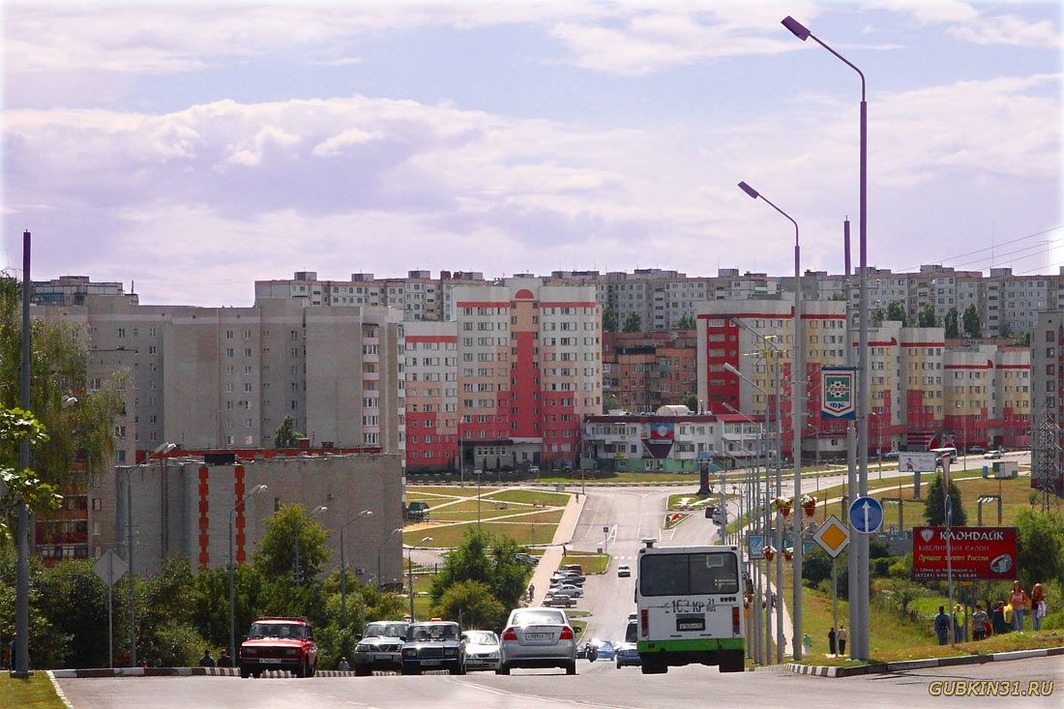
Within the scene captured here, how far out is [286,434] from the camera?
12950cm

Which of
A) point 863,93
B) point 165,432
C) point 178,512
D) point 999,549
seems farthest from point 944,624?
point 165,432

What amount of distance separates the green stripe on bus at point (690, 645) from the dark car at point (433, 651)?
5.10 metres

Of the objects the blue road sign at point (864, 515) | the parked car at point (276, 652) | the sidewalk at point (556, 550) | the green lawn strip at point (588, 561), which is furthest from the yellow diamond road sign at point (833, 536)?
the green lawn strip at point (588, 561)

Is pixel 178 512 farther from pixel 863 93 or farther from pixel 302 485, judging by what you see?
pixel 863 93

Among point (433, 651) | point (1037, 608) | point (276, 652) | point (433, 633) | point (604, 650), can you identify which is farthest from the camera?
point (604, 650)

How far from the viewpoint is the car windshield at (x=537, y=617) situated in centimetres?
3106

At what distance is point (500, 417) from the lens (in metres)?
185

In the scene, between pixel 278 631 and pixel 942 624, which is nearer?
pixel 278 631

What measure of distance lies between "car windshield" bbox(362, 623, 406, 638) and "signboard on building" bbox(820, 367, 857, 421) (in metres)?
13.3

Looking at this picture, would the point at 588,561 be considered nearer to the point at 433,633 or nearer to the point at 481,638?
the point at 481,638

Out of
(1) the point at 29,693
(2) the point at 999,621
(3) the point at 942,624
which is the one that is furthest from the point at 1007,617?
(1) the point at 29,693

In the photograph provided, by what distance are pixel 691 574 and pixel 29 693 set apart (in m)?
11.3

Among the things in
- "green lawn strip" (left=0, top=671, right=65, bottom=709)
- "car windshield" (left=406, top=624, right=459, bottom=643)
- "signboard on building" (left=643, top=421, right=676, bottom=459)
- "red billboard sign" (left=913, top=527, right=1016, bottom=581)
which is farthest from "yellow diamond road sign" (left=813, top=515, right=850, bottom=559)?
"signboard on building" (left=643, top=421, right=676, bottom=459)

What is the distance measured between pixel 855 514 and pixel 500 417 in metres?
160
